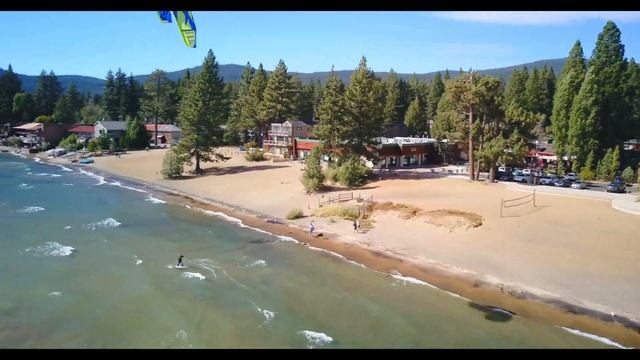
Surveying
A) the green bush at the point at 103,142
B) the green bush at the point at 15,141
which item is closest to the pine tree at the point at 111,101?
the green bush at the point at 15,141

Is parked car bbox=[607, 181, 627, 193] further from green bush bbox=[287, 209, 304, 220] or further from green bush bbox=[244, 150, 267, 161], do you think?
green bush bbox=[244, 150, 267, 161]

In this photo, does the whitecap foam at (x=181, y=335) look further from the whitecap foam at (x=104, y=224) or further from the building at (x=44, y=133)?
the building at (x=44, y=133)

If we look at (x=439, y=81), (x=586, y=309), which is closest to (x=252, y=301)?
(x=586, y=309)

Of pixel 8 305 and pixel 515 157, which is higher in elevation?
pixel 515 157

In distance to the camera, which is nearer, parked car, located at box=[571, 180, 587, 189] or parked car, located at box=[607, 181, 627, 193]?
parked car, located at box=[607, 181, 627, 193]

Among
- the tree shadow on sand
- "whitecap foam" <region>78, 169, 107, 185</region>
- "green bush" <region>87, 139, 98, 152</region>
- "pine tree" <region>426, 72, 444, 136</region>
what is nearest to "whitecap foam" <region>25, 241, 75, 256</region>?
the tree shadow on sand
